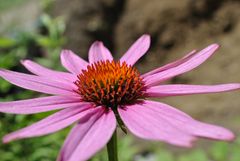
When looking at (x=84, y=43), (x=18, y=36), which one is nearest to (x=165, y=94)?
(x=18, y=36)

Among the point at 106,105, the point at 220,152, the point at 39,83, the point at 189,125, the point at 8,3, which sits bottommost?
the point at 220,152

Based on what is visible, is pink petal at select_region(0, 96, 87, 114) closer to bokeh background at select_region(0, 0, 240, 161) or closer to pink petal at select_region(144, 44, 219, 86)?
pink petal at select_region(144, 44, 219, 86)

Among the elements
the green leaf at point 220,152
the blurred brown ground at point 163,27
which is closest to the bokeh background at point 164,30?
the blurred brown ground at point 163,27

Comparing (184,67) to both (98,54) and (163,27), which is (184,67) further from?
(163,27)

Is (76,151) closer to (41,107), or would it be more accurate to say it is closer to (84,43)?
(41,107)

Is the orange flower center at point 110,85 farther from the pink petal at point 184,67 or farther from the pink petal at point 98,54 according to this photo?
the pink petal at point 98,54

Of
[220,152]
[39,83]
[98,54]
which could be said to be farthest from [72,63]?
[220,152]
